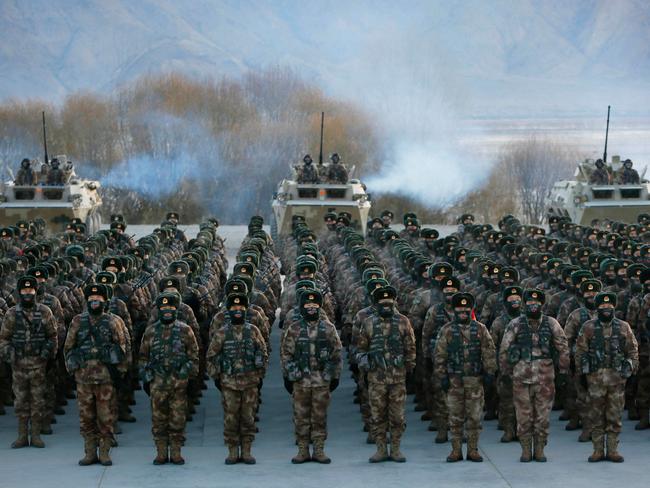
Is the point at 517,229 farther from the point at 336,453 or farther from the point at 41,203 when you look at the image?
the point at 336,453

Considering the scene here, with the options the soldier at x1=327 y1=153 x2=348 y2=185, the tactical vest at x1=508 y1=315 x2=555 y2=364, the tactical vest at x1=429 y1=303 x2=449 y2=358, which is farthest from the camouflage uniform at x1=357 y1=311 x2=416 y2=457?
the soldier at x1=327 y1=153 x2=348 y2=185

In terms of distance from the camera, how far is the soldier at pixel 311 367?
14.3 meters

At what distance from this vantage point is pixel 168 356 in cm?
1430

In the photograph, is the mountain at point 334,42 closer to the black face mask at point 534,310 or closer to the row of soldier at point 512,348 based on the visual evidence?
the row of soldier at point 512,348

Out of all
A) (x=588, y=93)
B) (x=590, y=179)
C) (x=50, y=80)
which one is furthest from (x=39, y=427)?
(x=588, y=93)

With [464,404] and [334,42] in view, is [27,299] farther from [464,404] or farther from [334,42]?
[334,42]

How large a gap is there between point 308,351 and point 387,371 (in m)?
0.72

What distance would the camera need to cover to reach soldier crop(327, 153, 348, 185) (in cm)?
3303

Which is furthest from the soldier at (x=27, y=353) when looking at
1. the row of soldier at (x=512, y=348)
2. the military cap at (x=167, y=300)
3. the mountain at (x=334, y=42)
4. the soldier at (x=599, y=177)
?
the mountain at (x=334, y=42)

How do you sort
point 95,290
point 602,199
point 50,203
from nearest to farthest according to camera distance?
1. point 95,290
2. point 50,203
3. point 602,199

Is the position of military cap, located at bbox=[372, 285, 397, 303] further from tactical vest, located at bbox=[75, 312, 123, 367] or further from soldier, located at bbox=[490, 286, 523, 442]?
tactical vest, located at bbox=[75, 312, 123, 367]

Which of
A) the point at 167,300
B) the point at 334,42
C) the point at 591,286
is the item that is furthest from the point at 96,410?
the point at 334,42

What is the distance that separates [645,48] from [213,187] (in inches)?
3447

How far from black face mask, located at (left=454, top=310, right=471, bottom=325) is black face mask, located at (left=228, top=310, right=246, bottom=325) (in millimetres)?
1900
